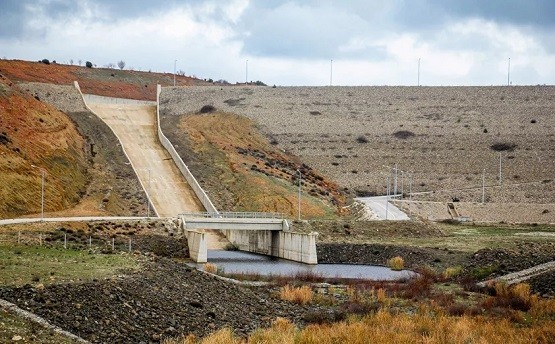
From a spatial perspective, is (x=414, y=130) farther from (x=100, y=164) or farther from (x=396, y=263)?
(x=396, y=263)

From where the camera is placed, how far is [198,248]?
66.5 meters

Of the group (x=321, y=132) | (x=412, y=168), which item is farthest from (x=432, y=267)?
(x=321, y=132)

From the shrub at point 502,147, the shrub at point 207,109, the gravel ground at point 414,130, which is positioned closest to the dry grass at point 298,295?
the gravel ground at point 414,130

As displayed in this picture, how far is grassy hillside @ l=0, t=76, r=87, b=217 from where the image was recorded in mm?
76188

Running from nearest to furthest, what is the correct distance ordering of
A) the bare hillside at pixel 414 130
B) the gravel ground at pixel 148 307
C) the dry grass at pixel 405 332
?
the dry grass at pixel 405 332
the gravel ground at pixel 148 307
the bare hillside at pixel 414 130

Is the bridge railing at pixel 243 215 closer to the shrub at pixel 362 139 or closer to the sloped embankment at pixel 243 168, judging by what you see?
the sloped embankment at pixel 243 168

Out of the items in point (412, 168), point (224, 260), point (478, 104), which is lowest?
point (224, 260)

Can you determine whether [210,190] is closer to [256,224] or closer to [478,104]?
[256,224]

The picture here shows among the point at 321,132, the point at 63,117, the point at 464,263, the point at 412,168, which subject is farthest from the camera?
the point at 321,132

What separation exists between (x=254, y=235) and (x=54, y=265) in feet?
131

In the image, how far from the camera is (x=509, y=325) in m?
35.7

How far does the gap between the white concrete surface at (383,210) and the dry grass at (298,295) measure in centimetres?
4274

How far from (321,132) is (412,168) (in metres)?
16.4

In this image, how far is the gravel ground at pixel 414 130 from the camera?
372 feet
